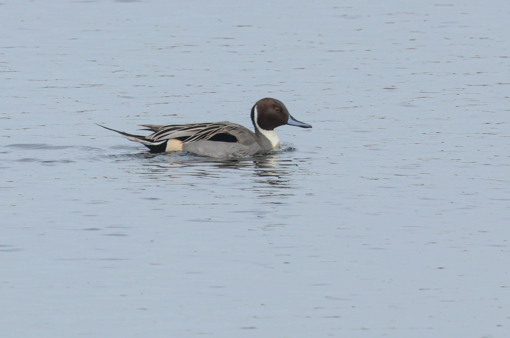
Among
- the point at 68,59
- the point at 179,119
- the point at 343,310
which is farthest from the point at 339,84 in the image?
the point at 343,310

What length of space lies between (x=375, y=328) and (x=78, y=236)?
3695 mm

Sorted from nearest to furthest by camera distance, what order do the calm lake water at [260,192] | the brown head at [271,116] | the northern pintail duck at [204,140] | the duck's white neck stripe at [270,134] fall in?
the calm lake water at [260,192] → the northern pintail duck at [204,140] → the duck's white neck stripe at [270,134] → the brown head at [271,116]

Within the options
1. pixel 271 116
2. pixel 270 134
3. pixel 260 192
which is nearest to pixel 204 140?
pixel 270 134

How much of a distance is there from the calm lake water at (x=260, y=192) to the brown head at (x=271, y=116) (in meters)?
0.41

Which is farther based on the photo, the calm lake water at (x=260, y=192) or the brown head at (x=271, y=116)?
the brown head at (x=271, y=116)

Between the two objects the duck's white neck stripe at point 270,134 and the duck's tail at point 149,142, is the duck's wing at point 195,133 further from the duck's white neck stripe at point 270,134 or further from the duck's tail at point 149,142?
the duck's white neck stripe at point 270,134

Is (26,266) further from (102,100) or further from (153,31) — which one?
(153,31)

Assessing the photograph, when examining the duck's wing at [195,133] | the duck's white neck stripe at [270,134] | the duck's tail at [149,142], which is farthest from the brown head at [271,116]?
the duck's tail at [149,142]

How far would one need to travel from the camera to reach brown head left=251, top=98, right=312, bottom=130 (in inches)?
698

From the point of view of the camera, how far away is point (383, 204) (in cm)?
1274

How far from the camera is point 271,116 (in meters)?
17.8

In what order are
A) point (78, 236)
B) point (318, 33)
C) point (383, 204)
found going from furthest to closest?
point (318, 33), point (383, 204), point (78, 236)

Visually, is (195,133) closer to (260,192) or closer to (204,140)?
(204,140)

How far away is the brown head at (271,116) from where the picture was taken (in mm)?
17734
